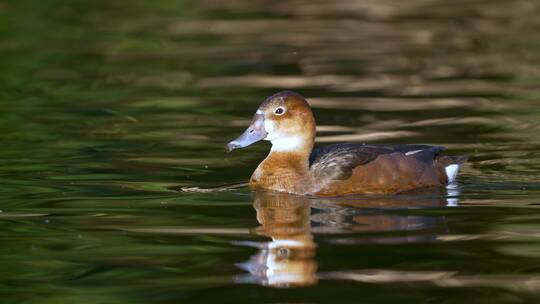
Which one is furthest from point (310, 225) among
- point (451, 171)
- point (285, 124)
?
point (451, 171)

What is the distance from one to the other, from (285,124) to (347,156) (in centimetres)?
55

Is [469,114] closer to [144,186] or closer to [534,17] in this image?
[144,186]

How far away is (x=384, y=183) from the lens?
32.1 ft

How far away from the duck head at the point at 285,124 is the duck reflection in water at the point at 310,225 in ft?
1.52

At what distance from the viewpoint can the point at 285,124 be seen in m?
9.96

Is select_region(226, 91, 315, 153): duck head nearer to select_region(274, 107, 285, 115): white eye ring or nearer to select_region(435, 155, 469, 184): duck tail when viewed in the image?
select_region(274, 107, 285, 115): white eye ring

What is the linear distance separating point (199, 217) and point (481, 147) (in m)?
3.63

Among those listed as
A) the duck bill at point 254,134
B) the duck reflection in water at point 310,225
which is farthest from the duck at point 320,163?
the duck reflection in water at point 310,225

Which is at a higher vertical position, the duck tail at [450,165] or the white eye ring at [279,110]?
the white eye ring at [279,110]

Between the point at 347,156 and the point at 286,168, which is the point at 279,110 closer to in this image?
the point at 286,168

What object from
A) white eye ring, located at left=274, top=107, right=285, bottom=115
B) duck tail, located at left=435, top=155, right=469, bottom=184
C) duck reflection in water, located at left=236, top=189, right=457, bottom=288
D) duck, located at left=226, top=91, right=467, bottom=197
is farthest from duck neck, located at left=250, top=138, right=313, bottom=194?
duck tail, located at left=435, top=155, right=469, bottom=184

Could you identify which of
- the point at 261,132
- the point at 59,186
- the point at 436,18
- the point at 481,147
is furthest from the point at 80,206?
the point at 436,18

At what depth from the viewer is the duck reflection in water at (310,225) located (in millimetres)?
7273

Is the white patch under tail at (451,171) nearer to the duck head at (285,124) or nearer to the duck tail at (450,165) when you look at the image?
the duck tail at (450,165)
